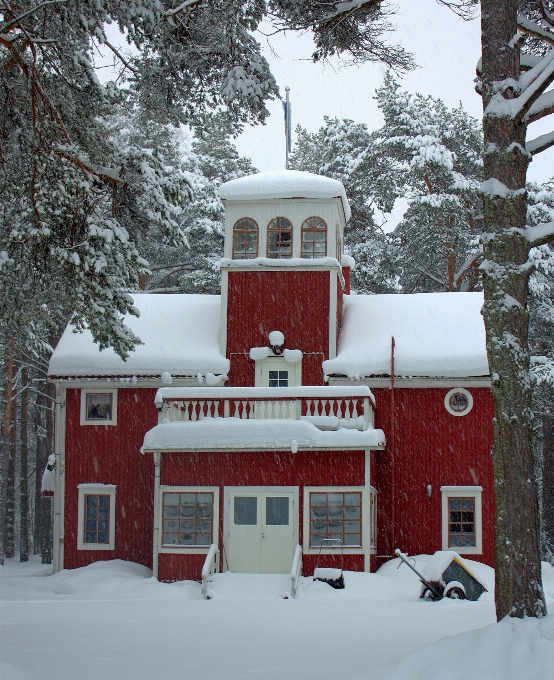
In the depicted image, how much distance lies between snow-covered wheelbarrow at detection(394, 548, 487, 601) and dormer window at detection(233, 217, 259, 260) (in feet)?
29.6

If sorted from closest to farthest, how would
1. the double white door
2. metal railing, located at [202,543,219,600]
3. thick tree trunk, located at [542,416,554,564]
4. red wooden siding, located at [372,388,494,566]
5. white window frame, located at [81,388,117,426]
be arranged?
metal railing, located at [202,543,219,600] → the double white door → red wooden siding, located at [372,388,494,566] → white window frame, located at [81,388,117,426] → thick tree trunk, located at [542,416,554,564]

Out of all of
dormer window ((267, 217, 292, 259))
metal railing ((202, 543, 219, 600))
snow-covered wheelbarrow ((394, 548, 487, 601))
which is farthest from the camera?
dormer window ((267, 217, 292, 259))

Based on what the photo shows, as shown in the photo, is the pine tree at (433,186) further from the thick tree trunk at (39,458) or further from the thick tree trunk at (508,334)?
the thick tree trunk at (508,334)

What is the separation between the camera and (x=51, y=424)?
1297 inches

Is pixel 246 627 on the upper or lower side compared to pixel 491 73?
lower

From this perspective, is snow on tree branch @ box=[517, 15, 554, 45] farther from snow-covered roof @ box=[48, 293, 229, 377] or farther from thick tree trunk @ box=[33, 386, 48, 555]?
thick tree trunk @ box=[33, 386, 48, 555]

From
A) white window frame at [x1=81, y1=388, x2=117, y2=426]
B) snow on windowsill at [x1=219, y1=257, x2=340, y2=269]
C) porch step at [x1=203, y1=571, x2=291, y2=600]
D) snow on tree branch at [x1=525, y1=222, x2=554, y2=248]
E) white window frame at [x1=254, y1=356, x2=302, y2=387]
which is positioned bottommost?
porch step at [x1=203, y1=571, x2=291, y2=600]

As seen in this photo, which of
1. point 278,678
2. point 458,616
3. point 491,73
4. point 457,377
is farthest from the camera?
point 457,377

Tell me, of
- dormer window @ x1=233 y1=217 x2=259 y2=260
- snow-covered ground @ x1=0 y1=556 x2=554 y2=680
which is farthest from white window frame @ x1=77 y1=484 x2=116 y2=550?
dormer window @ x1=233 y1=217 x2=259 y2=260

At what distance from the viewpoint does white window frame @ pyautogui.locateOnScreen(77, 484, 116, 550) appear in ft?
68.5

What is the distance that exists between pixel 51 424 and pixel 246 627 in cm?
2289

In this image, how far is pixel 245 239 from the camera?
22.1 m

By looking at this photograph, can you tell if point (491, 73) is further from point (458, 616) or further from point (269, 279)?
point (269, 279)

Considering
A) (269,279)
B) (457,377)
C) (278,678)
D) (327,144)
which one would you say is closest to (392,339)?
(457,377)
